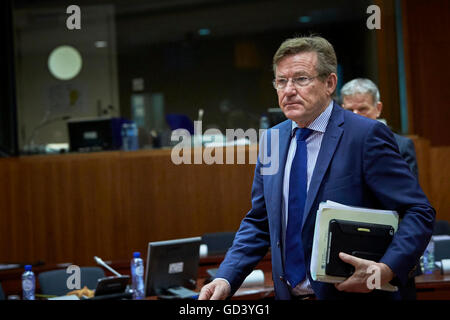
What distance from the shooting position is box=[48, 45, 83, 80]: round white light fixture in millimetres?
9180

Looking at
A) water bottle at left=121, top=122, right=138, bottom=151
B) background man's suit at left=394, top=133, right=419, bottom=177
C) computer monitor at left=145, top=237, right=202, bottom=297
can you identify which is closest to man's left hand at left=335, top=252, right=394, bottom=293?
background man's suit at left=394, top=133, right=419, bottom=177

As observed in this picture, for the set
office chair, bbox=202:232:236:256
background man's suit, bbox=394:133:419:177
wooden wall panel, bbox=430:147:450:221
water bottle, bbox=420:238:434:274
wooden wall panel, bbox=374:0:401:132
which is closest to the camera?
background man's suit, bbox=394:133:419:177

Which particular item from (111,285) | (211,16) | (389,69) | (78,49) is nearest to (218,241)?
(111,285)

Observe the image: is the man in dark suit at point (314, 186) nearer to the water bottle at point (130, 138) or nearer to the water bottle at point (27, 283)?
the water bottle at point (27, 283)

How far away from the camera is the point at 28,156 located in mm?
6328

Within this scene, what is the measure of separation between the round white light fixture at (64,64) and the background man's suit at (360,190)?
25.6 ft

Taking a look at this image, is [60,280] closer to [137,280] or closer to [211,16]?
[137,280]

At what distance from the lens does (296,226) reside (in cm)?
A: 183

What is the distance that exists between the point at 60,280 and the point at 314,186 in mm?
2933

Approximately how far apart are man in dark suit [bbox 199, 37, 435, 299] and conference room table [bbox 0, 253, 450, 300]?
1.82 meters

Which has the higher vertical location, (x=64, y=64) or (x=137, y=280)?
(x=64, y=64)

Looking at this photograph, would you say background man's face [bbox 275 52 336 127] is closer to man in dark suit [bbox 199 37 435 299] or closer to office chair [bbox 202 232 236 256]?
man in dark suit [bbox 199 37 435 299]
